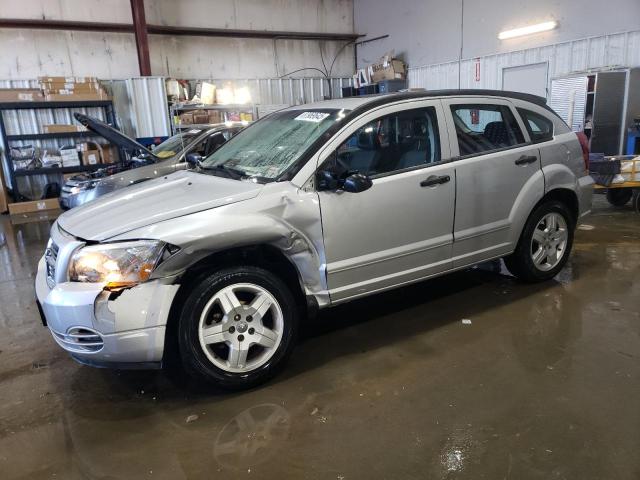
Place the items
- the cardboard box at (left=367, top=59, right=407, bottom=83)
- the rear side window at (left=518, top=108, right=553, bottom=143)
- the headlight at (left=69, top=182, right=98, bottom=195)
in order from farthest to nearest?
the cardboard box at (left=367, top=59, right=407, bottom=83) → the headlight at (left=69, top=182, right=98, bottom=195) → the rear side window at (left=518, top=108, right=553, bottom=143)

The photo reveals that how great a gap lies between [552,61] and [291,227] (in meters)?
9.19

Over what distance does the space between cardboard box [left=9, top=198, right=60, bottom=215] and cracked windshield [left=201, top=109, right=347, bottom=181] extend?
779cm

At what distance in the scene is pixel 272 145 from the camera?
3.28 metres

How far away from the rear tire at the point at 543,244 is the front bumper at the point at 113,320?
111 inches

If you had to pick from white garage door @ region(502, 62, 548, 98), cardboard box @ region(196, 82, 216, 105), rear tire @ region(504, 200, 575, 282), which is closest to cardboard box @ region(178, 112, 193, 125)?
cardboard box @ region(196, 82, 216, 105)

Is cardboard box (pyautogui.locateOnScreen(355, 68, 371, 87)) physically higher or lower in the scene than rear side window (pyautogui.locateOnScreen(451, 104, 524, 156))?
higher

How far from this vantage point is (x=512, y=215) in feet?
12.2

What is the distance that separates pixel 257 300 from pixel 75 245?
3.26 feet

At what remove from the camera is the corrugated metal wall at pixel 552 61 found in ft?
28.0

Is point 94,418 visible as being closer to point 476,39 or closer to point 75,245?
point 75,245

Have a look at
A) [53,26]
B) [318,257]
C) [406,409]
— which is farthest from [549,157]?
[53,26]

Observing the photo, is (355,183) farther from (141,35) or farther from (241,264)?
(141,35)

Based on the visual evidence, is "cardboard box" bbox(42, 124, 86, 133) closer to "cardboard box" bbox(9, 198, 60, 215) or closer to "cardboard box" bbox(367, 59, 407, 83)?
"cardboard box" bbox(9, 198, 60, 215)

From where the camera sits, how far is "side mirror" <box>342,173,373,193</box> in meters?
2.81
